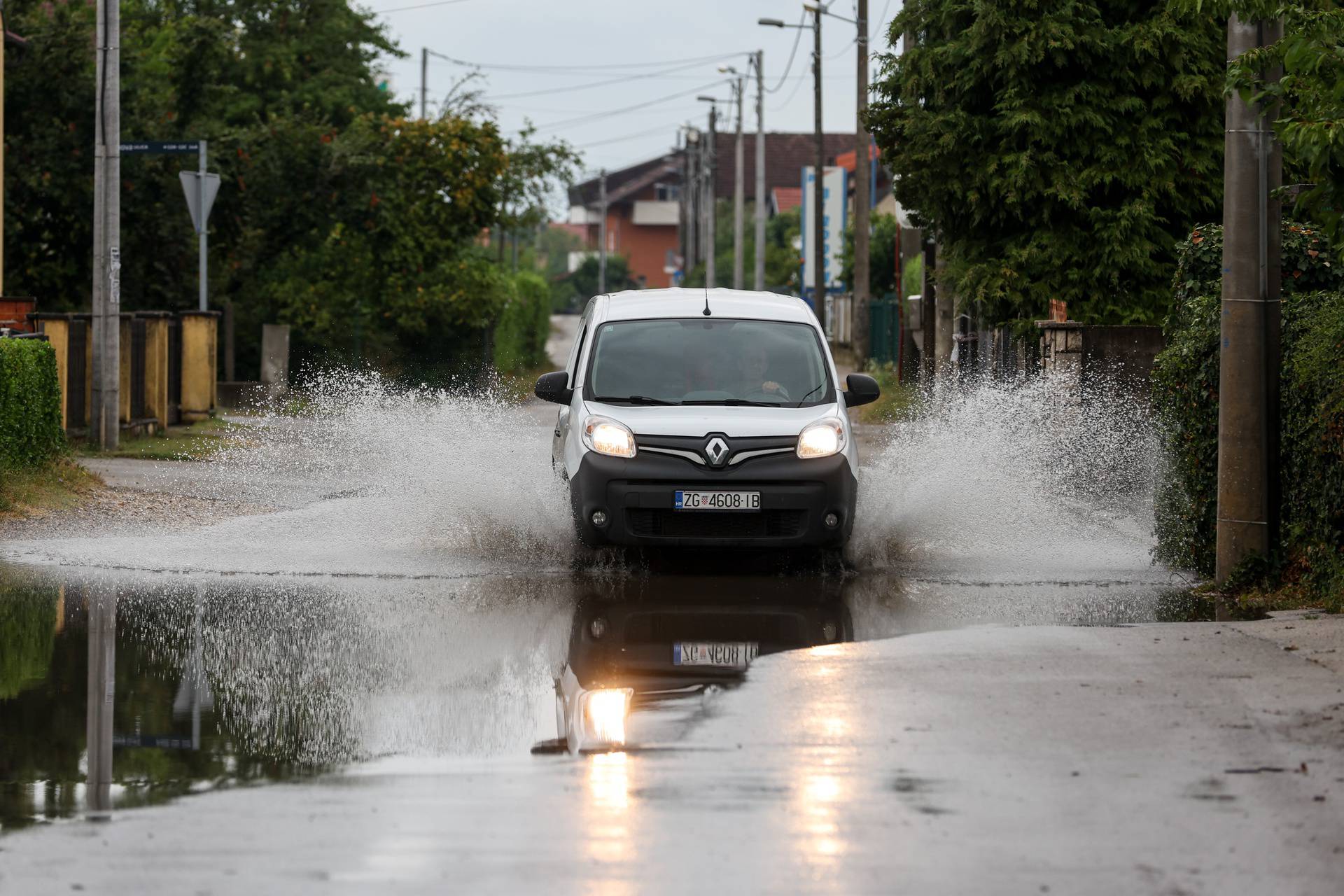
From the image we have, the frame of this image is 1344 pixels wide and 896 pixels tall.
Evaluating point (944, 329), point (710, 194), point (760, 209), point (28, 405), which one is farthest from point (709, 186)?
point (28, 405)

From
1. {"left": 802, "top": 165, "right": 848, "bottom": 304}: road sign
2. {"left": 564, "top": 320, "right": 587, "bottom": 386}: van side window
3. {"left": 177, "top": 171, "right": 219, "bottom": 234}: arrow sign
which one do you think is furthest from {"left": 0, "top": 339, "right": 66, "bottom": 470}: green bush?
{"left": 802, "top": 165, "right": 848, "bottom": 304}: road sign

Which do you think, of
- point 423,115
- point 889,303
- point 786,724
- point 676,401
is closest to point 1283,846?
point 786,724

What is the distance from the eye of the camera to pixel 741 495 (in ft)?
38.0

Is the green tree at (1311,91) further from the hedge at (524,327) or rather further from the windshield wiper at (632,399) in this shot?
the hedge at (524,327)

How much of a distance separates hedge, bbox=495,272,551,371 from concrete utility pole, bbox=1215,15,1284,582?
28.6 metres

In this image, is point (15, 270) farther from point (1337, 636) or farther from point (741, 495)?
point (1337, 636)

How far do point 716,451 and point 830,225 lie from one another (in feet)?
147

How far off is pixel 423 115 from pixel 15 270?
978cm

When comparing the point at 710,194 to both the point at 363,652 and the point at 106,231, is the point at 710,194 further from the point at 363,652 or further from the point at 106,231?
the point at 363,652

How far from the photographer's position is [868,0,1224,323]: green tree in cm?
2302

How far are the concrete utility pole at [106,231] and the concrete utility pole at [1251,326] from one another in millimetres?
12832

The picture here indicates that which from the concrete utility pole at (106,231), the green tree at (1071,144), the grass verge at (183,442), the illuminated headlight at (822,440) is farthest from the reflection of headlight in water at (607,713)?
the green tree at (1071,144)

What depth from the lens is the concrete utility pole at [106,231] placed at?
2034cm

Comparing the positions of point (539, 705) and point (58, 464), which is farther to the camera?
point (58, 464)
